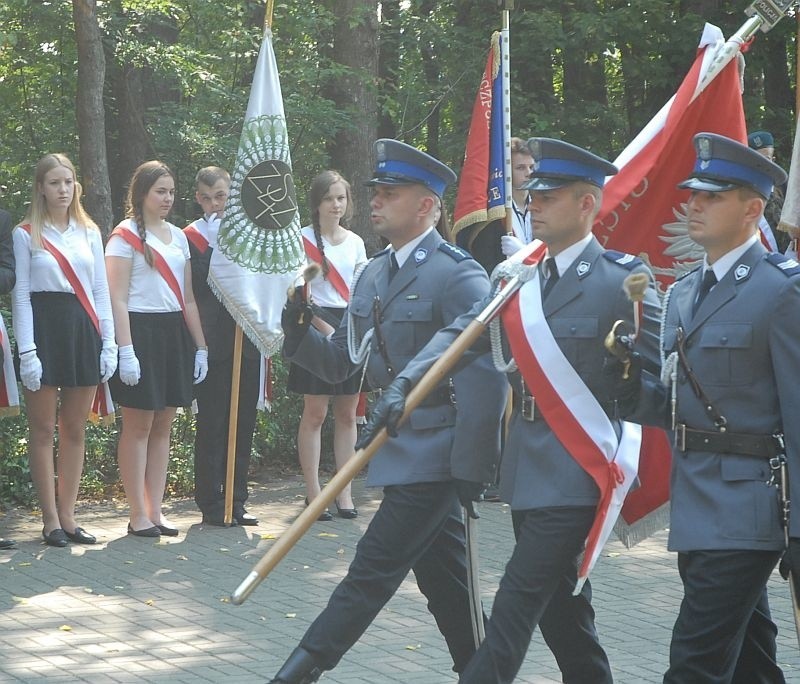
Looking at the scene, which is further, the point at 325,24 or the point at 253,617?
the point at 325,24

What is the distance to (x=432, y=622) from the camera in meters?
7.24

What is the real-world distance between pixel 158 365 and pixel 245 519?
1247 mm

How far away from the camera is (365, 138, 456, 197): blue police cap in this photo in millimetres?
5652

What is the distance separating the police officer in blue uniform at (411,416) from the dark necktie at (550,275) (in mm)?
403

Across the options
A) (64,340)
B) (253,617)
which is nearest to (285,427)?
(64,340)

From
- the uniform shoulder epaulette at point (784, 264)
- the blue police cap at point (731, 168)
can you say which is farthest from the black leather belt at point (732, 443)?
the blue police cap at point (731, 168)

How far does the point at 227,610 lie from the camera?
7.43 meters

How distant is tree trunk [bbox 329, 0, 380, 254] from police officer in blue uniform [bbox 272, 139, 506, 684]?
8.96 meters

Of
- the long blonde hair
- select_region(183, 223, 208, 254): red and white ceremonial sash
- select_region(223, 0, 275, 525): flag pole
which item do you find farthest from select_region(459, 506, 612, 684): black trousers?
select_region(183, 223, 208, 254): red and white ceremonial sash

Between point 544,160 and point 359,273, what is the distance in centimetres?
118

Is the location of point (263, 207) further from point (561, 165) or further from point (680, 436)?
point (680, 436)

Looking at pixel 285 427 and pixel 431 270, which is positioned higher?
pixel 431 270

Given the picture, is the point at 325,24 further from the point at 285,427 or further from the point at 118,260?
the point at 118,260

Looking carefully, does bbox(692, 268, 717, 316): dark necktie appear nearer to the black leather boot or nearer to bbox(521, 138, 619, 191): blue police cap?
bbox(521, 138, 619, 191): blue police cap
